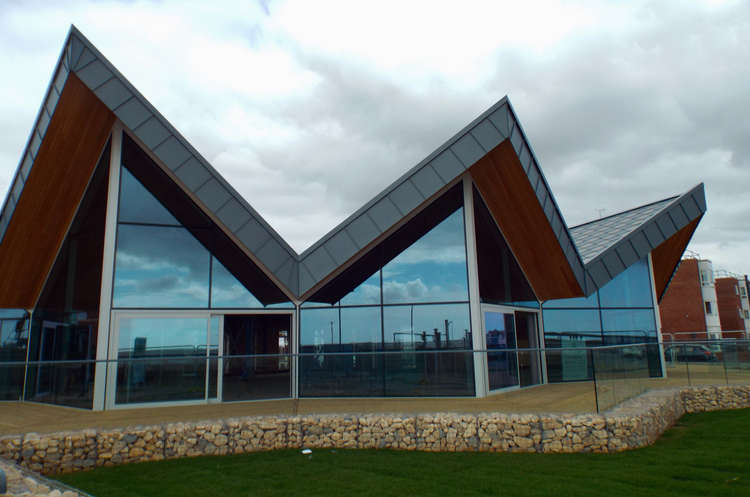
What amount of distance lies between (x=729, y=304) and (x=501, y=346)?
221 feet

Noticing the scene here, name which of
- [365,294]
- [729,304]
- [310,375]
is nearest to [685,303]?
[729,304]

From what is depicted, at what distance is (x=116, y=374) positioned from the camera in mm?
10734

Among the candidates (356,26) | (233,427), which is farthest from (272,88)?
(233,427)

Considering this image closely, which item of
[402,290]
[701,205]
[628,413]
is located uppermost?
[701,205]

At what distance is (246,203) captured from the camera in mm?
12367

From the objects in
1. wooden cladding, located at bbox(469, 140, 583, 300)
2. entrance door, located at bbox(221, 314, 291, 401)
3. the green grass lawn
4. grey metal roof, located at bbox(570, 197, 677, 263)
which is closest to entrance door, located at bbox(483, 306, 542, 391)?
wooden cladding, located at bbox(469, 140, 583, 300)

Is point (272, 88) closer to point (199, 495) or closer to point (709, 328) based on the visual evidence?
point (199, 495)

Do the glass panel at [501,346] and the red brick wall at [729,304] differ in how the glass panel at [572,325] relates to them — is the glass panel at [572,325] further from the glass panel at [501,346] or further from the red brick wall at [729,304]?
the red brick wall at [729,304]

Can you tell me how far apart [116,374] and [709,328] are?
6420 centimetres

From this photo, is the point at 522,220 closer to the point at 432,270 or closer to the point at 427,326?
the point at 432,270

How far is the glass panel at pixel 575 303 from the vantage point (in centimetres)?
1714

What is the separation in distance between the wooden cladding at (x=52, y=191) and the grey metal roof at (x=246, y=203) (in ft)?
0.84

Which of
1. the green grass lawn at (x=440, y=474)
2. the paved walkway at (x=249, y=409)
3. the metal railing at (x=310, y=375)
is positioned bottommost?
the green grass lawn at (x=440, y=474)

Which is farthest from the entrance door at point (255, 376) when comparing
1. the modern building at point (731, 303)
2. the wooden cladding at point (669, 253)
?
the modern building at point (731, 303)
